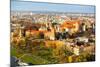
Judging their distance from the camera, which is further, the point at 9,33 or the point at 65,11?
the point at 65,11

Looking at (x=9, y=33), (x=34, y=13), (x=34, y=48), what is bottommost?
(x=34, y=48)

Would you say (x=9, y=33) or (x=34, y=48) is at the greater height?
(x=9, y=33)

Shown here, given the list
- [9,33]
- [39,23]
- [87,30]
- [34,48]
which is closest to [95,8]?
[87,30]

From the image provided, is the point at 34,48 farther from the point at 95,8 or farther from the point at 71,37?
the point at 95,8

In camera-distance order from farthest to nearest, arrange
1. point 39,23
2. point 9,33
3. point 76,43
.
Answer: point 76,43 < point 39,23 < point 9,33

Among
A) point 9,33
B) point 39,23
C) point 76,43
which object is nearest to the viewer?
point 9,33

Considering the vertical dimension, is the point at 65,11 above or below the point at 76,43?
above

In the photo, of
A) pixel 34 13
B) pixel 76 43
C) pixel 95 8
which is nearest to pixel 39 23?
pixel 34 13
